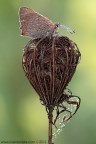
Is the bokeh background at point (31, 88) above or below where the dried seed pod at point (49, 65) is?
below

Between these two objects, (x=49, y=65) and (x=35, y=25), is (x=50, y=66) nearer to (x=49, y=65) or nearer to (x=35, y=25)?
(x=49, y=65)

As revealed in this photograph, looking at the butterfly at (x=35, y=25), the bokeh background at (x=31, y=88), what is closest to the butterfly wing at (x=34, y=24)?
the butterfly at (x=35, y=25)

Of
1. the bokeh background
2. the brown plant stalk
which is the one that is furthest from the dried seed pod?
the bokeh background

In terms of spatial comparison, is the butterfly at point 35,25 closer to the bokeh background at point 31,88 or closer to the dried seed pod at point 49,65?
the dried seed pod at point 49,65

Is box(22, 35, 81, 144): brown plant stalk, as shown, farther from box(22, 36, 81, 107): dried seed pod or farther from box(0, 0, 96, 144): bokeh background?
box(0, 0, 96, 144): bokeh background

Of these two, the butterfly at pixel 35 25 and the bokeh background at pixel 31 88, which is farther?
the bokeh background at pixel 31 88

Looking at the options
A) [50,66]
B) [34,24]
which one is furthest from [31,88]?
[50,66]
